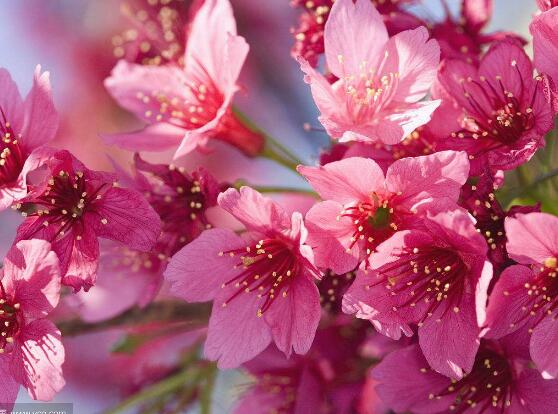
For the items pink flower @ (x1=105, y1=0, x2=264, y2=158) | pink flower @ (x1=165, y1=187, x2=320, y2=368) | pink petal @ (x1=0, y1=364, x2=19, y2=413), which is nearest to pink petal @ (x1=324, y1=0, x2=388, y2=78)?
pink flower @ (x1=105, y1=0, x2=264, y2=158)

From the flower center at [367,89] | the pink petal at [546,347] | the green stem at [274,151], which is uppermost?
the flower center at [367,89]

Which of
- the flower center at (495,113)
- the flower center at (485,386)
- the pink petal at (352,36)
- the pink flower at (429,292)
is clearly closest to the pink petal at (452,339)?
the pink flower at (429,292)

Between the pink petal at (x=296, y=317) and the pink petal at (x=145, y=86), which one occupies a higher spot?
the pink petal at (x=145, y=86)

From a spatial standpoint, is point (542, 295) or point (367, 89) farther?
point (367, 89)

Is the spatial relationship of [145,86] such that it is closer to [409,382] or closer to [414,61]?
[414,61]

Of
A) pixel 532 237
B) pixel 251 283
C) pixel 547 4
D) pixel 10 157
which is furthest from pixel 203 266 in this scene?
pixel 547 4

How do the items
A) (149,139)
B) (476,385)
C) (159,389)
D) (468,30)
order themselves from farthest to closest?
(159,389) → (468,30) → (149,139) → (476,385)

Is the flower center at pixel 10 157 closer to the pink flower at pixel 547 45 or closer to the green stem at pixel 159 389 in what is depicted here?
the green stem at pixel 159 389
